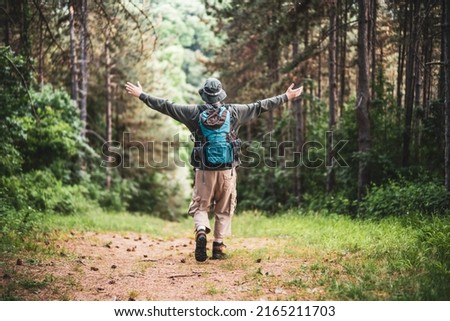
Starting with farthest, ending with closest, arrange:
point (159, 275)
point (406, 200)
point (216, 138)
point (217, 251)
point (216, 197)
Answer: point (406, 200), point (216, 197), point (217, 251), point (216, 138), point (159, 275)

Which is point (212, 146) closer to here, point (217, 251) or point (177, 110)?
point (177, 110)

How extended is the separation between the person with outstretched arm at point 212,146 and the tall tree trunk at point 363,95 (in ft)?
18.0

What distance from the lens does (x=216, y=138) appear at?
7.46m

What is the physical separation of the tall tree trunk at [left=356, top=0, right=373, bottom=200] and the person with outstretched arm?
18.0 ft

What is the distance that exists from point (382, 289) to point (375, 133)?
407 inches

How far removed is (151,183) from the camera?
33.8 m

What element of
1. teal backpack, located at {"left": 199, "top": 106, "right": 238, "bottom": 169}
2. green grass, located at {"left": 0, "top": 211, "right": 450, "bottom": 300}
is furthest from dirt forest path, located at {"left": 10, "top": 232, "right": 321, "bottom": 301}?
teal backpack, located at {"left": 199, "top": 106, "right": 238, "bottom": 169}

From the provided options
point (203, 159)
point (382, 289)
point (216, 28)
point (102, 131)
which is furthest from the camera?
point (102, 131)

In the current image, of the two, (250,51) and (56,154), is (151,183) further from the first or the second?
(56,154)

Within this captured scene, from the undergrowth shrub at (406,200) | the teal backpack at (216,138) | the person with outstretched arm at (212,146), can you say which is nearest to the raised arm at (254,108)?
the person with outstretched arm at (212,146)

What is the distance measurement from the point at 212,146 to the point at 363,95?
656 cm

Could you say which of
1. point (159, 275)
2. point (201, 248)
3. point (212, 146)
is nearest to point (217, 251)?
point (201, 248)

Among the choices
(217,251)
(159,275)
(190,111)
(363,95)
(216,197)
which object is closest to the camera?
(159,275)
